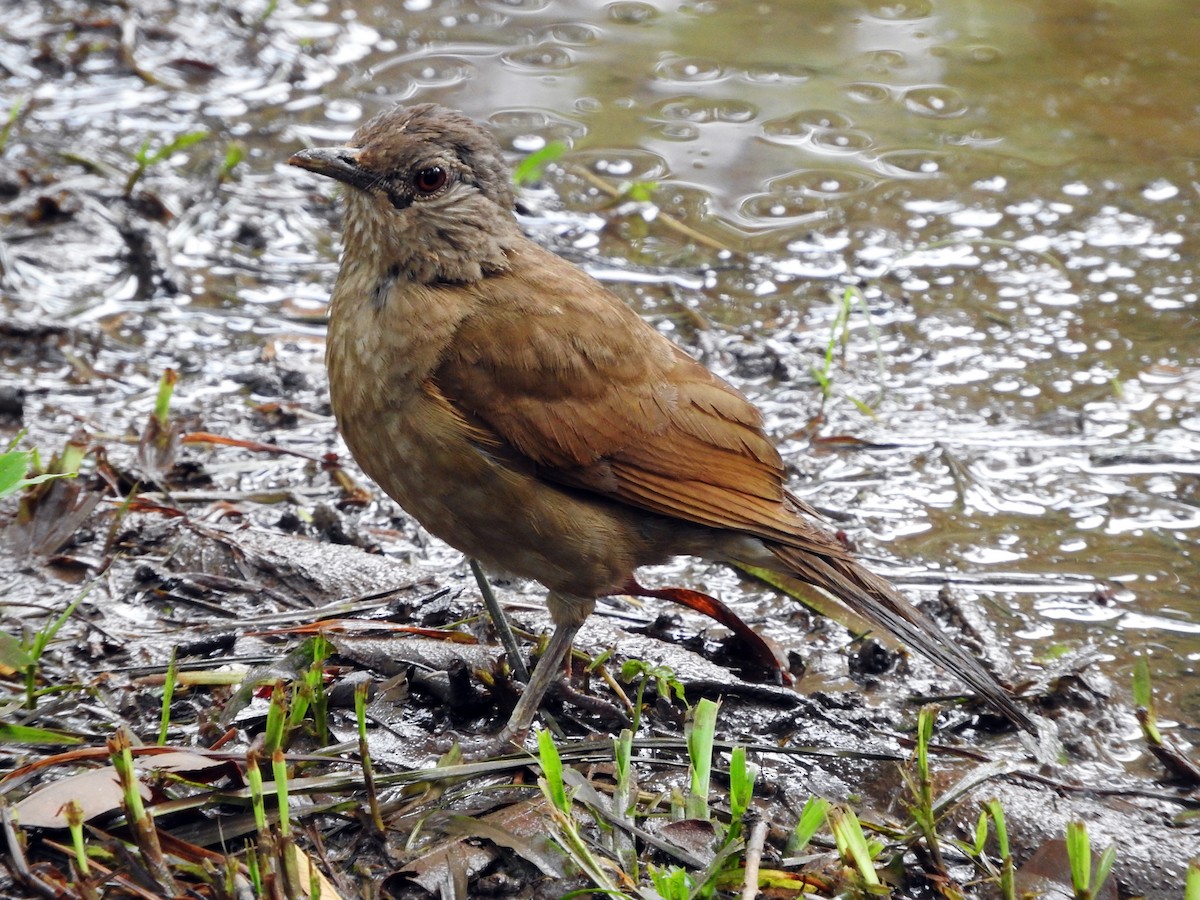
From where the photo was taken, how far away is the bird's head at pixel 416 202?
3912 mm

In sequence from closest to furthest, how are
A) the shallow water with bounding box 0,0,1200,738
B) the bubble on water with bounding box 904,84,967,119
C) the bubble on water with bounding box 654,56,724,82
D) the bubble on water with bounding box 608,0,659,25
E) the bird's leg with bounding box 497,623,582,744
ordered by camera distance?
the bird's leg with bounding box 497,623,582,744 < the shallow water with bounding box 0,0,1200,738 < the bubble on water with bounding box 904,84,967,119 < the bubble on water with bounding box 654,56,724,82 < the bubble on water with bounding box 608,0,659,25

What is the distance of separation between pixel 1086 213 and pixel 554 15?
364 centimetres

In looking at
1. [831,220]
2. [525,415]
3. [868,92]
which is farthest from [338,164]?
[868,92]

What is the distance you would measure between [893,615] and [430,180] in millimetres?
1783

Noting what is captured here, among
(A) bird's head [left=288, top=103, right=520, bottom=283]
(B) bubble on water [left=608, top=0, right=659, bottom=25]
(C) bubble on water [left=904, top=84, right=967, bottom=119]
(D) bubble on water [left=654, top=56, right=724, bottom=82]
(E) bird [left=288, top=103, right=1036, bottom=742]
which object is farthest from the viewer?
(B) bubble on water [left=608, top=0, right=659, bottom=25]

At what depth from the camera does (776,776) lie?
3.56 m

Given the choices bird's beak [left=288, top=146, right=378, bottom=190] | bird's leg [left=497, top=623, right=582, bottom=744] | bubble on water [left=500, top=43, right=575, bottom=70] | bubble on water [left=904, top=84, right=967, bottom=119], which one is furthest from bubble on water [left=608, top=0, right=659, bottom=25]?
bird's leg [left=497, top=623, right=582, bottom=744]

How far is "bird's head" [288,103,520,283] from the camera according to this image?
3912mm

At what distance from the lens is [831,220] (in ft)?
22.3

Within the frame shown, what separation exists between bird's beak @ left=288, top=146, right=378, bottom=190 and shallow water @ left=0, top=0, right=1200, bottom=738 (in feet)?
4.68

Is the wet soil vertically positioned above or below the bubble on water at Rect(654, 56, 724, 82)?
below

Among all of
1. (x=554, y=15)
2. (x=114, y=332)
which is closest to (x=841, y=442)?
(x=114, y=332)

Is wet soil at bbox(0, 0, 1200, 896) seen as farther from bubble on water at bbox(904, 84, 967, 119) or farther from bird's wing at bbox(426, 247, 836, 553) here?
bird's wing at bbox(426, 247, 836, 553)

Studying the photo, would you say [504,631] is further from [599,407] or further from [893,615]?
[893,615]
